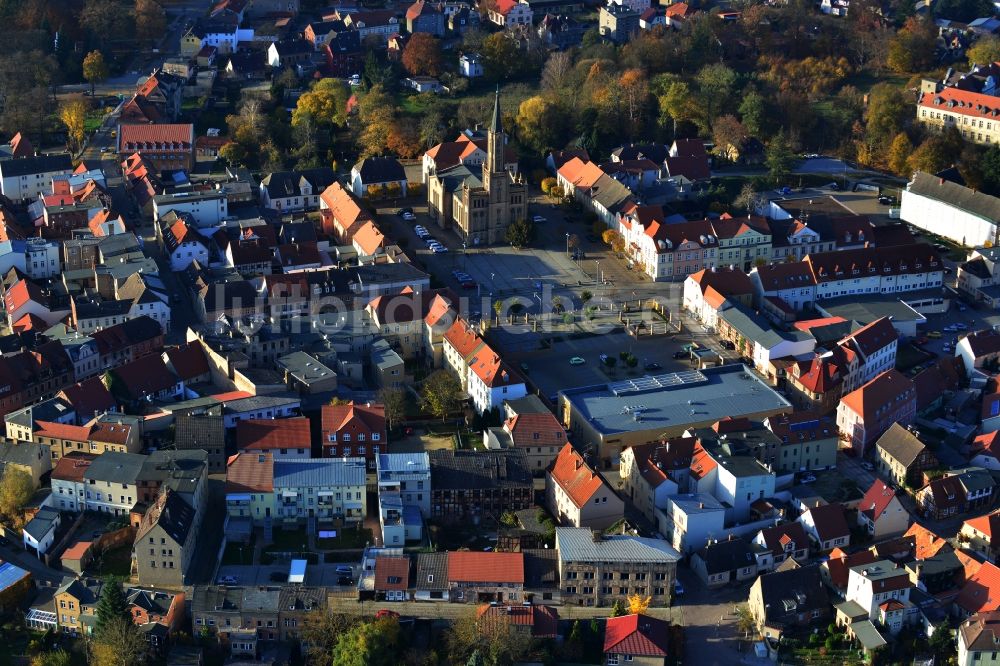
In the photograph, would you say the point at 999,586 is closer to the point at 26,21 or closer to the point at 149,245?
the point at 149,245

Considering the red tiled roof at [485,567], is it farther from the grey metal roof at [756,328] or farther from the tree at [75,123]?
the tree at [75,123]

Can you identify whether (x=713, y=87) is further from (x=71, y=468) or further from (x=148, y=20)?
(x=71, y=468)

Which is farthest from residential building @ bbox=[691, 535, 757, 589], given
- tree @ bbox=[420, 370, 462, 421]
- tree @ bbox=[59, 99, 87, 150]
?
tree @ bbox=[59, 99, 87, 150]

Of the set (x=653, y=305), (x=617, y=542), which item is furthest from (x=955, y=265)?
(x=617, y=542)

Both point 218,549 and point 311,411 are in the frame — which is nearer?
point 218,549

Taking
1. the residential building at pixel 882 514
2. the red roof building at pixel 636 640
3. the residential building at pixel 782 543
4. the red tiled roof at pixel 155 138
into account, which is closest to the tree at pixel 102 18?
the red tiled roof at pixel 155 138

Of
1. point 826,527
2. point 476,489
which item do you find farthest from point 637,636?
point 826,527
